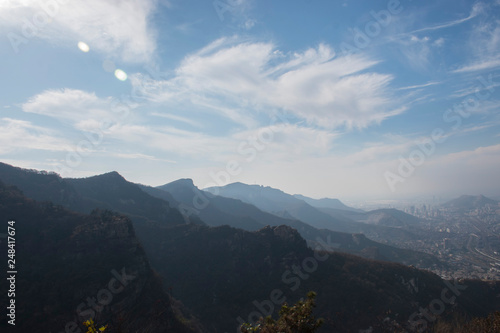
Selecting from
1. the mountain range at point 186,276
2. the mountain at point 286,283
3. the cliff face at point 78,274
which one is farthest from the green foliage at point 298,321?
the mountain at point 286,283

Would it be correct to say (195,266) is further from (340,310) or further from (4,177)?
(4,177)

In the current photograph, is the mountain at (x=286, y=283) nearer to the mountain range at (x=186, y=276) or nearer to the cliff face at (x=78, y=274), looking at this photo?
the mountain range at (x=186, y=276)

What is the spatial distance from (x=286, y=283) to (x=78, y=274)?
178 feet

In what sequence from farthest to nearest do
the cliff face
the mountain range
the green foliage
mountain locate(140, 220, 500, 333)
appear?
mountain locate(140, 220, 500, 333), the mountain range, the cliff face, the green foliage

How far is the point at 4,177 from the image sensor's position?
9569cm

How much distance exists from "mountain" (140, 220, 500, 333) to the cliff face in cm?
1946

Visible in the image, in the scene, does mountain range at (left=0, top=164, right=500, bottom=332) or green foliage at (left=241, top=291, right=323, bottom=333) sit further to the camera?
mountain range at (left=0, top=164, right=500, bottom=332)

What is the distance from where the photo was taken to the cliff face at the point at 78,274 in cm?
4278

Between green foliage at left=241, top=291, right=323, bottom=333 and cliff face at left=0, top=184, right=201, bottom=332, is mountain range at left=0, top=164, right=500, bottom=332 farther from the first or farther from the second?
green foliage at left=241, top=291, right=323, bottom=333

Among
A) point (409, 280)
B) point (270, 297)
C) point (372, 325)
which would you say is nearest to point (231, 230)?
point (270, 297)

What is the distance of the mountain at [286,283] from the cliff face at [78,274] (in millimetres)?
19464

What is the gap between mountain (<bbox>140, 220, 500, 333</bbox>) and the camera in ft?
203

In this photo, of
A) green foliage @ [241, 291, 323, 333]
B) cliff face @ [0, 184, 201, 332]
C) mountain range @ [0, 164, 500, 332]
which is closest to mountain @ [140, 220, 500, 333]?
Answer: mountain range @ [0, 164, 500, 332]

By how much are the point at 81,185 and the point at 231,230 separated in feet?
281
